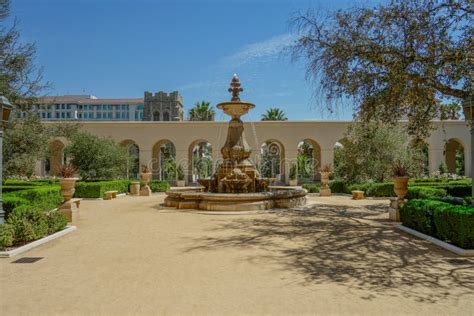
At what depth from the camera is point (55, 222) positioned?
8.61m

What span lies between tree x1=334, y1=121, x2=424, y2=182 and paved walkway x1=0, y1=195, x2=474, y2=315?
1359 centimetres

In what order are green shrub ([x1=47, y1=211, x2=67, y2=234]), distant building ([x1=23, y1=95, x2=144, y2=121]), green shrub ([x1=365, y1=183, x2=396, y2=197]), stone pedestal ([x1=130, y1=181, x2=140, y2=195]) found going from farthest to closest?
distant building ([x1=23, y1=95, x2=144, y2=121]) < stone pedestal ([x1=130, y1=181, x2=140, y2=195]) < green shrub ([x1=365, y1=183, x2=396, y2=197]) < green shrub ([x1=47, y1=211, x2=67, y2=234])

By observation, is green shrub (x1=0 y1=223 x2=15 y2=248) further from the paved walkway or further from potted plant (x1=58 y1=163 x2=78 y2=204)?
potted plant (x1=58 y1=163 x2=78 y2=204)

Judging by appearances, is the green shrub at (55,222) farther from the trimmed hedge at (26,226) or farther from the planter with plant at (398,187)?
the planter with plant at (398,187)

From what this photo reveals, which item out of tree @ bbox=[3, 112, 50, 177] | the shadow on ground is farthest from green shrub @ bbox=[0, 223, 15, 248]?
tree @ bbox=[3, 112, 50, 177]

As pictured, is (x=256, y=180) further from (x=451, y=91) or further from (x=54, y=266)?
(x=54, y=266)

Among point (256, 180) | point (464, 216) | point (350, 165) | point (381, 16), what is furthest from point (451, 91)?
point (350, 165)

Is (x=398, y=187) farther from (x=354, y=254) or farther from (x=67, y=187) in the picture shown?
(x=67, y=187)

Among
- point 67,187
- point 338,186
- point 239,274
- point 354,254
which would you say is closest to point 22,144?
point 67,187

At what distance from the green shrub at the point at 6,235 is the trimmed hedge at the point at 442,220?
8.64m

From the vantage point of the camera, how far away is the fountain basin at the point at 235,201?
12211 mm

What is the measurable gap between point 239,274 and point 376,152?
18.5 metres

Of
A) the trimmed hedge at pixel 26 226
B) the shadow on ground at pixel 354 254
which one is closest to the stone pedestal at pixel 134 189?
the shadow on ground at pixel 354 254

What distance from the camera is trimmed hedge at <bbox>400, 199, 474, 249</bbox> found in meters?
6.66
